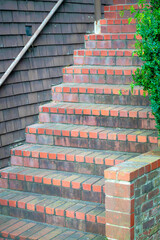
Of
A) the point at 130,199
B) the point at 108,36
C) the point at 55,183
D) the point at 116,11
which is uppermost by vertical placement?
the point at 116,11

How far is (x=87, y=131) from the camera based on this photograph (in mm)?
4047

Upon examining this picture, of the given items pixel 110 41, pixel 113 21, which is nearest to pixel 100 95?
pixel 110 41

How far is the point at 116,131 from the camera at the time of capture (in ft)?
13.1

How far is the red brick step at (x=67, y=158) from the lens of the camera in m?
3.70

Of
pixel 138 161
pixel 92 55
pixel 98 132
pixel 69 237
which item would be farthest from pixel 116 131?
pixel 92 55

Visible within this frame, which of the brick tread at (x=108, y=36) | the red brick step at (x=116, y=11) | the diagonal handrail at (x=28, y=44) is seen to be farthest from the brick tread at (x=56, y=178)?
the red brick step at (x=116, y=11)

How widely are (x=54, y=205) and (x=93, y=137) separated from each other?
0.84 metres

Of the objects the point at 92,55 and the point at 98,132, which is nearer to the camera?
the point at 98,132

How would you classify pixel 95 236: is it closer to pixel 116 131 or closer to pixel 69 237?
pixel 69 237

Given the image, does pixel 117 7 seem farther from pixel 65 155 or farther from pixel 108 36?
pixel 65 155

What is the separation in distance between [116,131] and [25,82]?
4.59ft

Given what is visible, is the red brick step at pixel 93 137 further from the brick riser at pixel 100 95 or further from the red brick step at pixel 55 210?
the red brick step at pixel 55 210

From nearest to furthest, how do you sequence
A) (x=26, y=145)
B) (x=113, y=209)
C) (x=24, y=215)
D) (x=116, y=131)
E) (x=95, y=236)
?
(x=113, y=209) → (x=95, y=236) → (x=24, y=215) → (x=116, y=131) → (x=26, y=145)

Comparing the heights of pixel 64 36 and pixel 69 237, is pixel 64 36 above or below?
above
